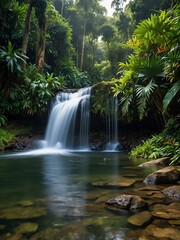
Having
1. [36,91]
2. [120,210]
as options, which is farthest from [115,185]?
[36,91]

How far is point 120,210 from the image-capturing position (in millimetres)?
3127

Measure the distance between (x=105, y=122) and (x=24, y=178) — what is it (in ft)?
27.5

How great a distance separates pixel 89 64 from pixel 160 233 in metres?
30.1

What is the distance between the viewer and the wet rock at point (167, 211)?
2.90 meters

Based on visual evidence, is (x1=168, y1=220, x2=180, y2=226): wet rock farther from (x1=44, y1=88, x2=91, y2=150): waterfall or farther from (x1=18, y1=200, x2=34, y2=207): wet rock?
(x1=44, y1=88, x2=91, y2=150): waterfall

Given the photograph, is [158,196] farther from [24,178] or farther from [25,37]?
[25,37]

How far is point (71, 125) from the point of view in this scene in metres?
13.5

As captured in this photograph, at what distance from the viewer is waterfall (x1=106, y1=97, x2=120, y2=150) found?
12.6 m

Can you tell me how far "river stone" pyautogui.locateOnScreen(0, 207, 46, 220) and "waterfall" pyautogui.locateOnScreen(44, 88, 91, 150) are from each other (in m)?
9.86

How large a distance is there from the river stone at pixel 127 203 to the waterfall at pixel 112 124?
937 centimetres

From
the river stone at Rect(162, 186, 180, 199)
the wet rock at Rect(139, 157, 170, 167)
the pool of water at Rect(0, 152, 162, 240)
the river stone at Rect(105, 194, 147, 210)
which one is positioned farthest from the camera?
the wet rock at Rect(139, 157, 170, 167)

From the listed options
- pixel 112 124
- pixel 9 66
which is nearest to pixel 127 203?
pixel 112 124

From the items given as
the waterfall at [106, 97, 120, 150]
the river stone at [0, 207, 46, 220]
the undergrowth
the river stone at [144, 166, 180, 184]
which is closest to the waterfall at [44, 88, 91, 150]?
the waterfall at [106, 97, 120, 150]

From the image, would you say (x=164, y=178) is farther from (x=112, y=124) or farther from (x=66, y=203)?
(x=112, y=124)
